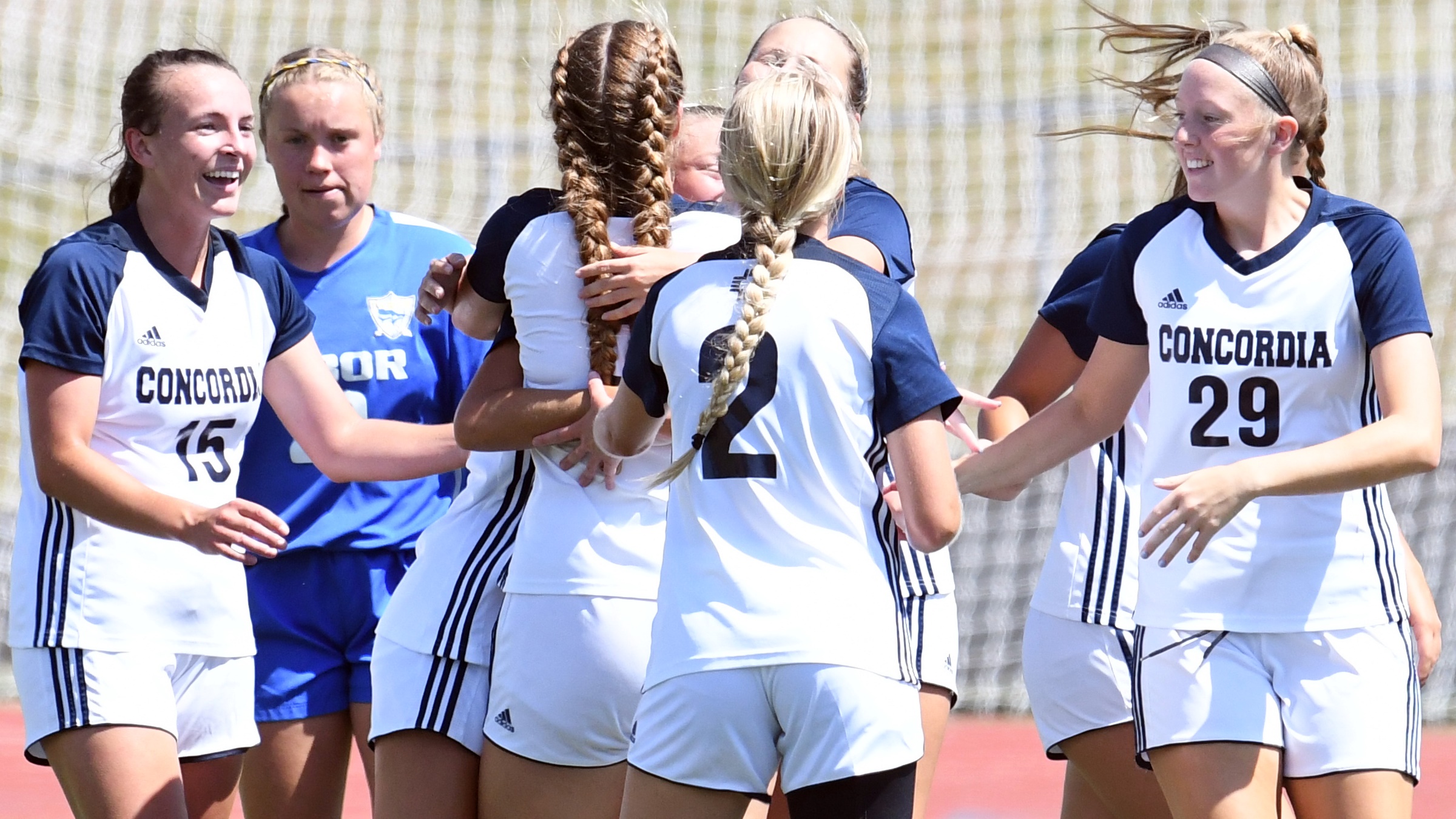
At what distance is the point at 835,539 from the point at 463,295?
93 cm

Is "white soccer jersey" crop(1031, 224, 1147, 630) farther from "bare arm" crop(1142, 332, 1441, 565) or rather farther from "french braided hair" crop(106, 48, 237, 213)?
"french braided hair" crop(106, 48, 237, 213)

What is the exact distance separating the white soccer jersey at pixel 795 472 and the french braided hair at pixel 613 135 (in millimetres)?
387

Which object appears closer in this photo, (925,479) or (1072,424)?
(925,479)

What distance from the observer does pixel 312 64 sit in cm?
373

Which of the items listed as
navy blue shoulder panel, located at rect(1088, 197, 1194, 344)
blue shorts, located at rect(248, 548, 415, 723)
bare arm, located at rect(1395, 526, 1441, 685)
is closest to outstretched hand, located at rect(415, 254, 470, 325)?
blue shorts, located at rect(248, 548, 415, 723)

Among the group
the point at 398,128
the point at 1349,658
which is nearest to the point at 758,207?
the point at 1349,658

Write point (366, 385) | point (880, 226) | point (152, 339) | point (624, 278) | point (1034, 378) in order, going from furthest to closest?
point (366, 385)
point (1034, 378)
point (152, 339)
point (880, 226)
point (624, 278)

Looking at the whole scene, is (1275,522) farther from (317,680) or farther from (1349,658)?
(317,680)

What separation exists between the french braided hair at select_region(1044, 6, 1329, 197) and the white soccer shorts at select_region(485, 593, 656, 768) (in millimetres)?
1349

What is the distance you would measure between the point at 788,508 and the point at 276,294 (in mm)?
Result: 1453

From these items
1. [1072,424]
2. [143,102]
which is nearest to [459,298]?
[143,102]

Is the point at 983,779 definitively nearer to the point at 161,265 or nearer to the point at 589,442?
the point at 589,442

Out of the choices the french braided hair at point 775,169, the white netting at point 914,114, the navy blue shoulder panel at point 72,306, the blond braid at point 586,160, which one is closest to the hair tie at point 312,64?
the navy blue shoulder panel at point 72,306

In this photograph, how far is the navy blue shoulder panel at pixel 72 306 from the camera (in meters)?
2.96
